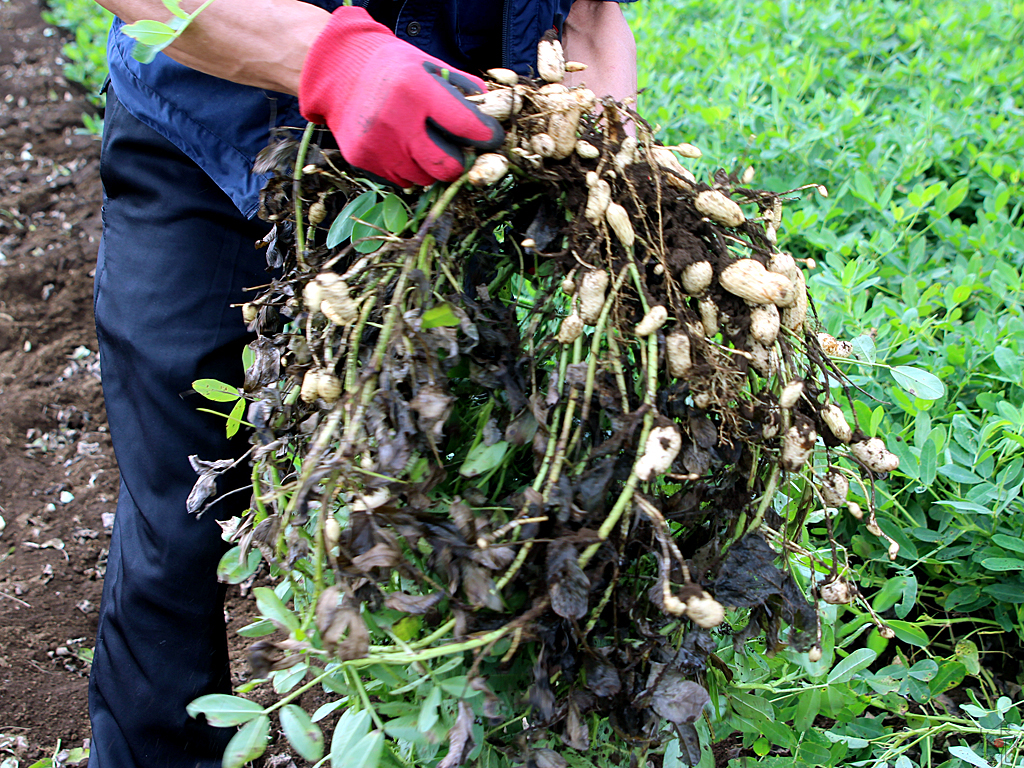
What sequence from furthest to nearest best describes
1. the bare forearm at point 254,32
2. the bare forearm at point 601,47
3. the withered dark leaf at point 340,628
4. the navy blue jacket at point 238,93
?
the bare forearm at point 601,47, the navy blue jacket at point 238,93, the bare forearm at point 254,32, the withered dark leaf at point 340,628

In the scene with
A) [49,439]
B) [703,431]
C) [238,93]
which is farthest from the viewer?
[49,439]

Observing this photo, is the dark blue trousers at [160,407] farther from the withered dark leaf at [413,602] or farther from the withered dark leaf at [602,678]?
the withered dark leaf at [602,678]

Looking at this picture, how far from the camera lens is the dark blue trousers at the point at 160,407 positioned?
53.0 inches

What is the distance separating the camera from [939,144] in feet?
7.95

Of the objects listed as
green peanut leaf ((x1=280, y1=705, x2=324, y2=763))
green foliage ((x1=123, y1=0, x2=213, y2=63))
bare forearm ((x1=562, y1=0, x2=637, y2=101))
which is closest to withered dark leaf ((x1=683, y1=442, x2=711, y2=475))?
green peanut leaf ((x1=280, y1=705, x2=324, y2=763))

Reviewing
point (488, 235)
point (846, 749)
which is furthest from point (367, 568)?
point (846, 749)

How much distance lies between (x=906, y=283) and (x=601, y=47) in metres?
0.91

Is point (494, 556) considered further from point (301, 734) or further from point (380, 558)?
point (301, 734)

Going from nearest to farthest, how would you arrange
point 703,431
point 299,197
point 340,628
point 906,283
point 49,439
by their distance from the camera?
point 340,628 < point 703,431 < point 299,197 < point 906,283 < point 49,439

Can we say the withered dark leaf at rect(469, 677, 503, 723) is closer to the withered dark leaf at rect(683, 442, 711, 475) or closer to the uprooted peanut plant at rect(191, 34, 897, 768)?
the uprooted peanut plant at rect(191, 34, 897, 768)

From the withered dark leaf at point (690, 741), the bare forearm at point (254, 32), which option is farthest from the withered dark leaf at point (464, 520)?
the bare forearm at point (254, 32)

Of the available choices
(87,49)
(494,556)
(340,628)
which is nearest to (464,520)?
(494,556)

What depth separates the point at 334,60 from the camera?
3.35 feet

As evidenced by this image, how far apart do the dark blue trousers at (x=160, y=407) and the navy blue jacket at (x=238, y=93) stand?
55mm
